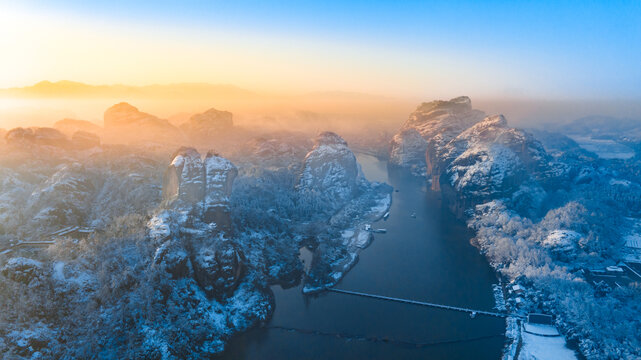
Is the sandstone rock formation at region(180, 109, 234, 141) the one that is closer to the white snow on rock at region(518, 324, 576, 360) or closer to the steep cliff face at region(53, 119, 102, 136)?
the steep cliff face at region(53, 119, 102, 136)

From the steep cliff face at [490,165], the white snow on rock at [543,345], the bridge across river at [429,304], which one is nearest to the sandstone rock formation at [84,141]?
the bridge across river at [429,304]

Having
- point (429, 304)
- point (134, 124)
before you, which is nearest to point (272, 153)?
point (134, 124)

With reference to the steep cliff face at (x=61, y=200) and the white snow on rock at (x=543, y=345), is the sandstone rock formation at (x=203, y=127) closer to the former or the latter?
the steep cliff face at (x=61, y=200)

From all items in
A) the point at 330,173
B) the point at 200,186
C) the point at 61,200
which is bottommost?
the point at 330,173

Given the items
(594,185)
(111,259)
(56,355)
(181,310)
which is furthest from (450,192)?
(56,355)

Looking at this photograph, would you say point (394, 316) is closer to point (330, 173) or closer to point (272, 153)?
point (330, 173)

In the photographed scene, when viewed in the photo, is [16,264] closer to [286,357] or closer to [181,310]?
[181,310]
